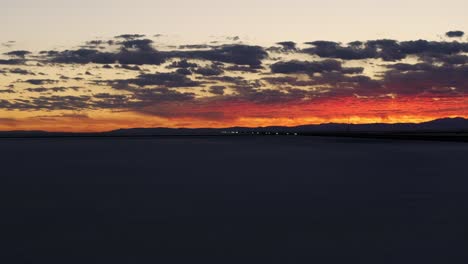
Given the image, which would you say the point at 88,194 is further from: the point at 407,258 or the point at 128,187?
the point at 407,258

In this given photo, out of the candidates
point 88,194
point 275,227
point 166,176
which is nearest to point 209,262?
point 275,227

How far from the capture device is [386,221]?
24875 mm

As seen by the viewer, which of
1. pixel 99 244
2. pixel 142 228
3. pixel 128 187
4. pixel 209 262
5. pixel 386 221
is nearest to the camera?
pixel 209 262

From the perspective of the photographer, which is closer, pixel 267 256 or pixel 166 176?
pixel 267 256

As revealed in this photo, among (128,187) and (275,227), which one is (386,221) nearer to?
(275,227)

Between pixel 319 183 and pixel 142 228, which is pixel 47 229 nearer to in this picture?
pixel 142 228

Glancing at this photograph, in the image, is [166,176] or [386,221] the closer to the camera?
[386,221]

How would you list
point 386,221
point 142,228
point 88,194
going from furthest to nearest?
point 88,194, point 386,221, point 142,228

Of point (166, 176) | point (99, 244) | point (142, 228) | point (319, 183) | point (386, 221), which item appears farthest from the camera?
point (166, 176)

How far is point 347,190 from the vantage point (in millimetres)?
39000

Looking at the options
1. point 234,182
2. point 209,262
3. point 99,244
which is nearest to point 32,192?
point 234,182

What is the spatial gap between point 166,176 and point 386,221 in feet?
96.2

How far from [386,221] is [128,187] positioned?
2072 centimetres

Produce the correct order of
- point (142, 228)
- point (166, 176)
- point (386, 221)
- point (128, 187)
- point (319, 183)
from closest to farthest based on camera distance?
point (142, 228) < point (386, 221) < point (128, 187) < point (319, 183) < point (166, 176)
